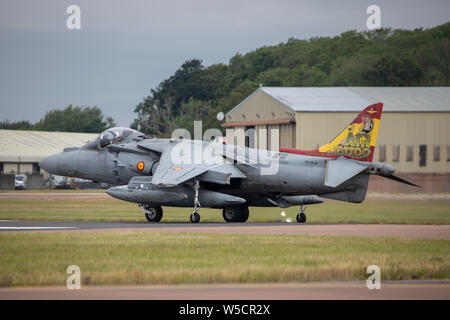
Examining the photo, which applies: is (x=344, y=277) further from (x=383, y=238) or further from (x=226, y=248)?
(x=383, y=238)

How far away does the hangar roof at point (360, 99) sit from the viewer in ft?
185

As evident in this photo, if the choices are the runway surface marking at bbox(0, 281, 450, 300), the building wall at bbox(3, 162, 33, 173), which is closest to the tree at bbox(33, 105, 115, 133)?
the building wall at bbox(3, 162, 33, 173)

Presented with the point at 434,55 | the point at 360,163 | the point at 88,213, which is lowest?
the point at 88,213

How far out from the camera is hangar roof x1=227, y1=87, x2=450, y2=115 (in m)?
56.3

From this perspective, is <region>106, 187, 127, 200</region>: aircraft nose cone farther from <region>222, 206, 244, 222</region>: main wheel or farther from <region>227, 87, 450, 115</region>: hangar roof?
<region>227, 87, 450, 115</region>: hangar roof

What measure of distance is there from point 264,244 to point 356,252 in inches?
106

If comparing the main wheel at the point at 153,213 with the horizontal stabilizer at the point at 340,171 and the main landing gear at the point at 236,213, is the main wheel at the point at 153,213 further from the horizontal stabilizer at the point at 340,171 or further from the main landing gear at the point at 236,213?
the horizontal stabilizer at the point at 340,171

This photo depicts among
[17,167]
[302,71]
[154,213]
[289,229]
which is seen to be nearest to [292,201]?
[154,213]

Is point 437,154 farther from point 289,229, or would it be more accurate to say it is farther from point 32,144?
point 32,144

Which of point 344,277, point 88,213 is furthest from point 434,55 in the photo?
point 344,277

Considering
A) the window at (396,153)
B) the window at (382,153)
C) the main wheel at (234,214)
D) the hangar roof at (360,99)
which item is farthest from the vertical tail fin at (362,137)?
the hangar roof at (360,99)

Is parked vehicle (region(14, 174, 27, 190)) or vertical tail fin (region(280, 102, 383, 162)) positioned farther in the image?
parked vehicle (region(14, 174, 27, 190))

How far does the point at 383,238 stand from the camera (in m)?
21.4
